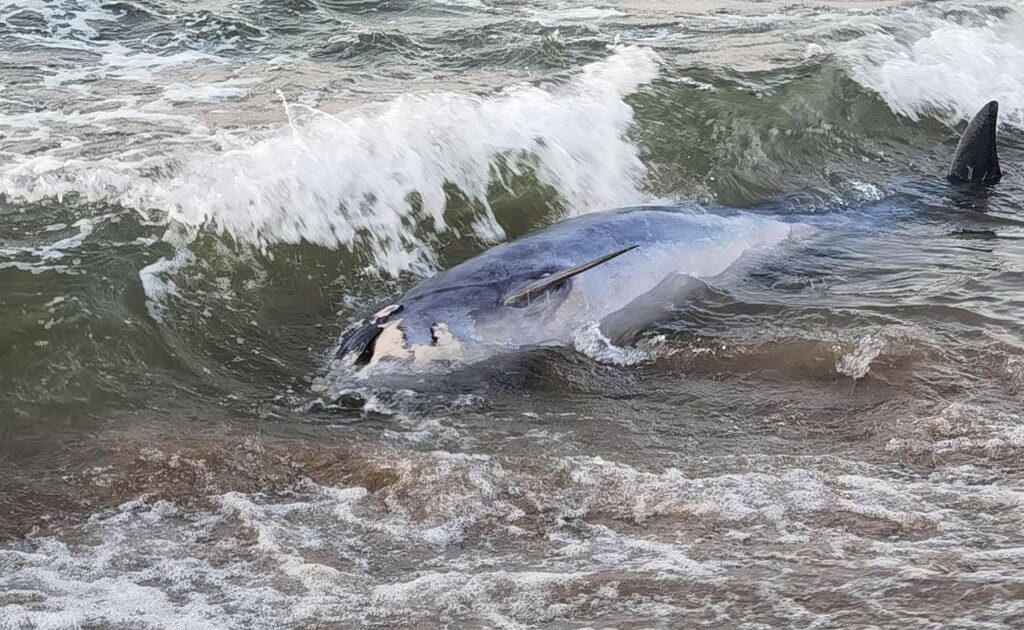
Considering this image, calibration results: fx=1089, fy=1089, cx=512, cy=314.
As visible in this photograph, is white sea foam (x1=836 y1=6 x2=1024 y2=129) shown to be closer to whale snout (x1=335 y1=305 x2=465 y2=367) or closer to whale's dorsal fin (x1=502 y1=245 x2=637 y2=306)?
whale's dorsal fin (x1=502 y1=245 x2=637 y2=306)

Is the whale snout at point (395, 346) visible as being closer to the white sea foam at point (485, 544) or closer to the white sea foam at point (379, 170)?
the white sea foam at point (485, 544)

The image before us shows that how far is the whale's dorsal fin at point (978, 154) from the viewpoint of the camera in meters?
7.66

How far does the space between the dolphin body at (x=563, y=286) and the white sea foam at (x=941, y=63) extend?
4.36 metres

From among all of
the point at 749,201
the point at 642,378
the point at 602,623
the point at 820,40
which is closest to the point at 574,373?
the point at 642,378

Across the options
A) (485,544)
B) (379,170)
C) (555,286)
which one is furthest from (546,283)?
(379,170)

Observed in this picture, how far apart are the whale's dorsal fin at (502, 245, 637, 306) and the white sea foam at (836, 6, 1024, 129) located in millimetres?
5658

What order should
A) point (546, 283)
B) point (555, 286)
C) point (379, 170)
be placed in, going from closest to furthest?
point (546, 283), point (555, 286), point (379, 170)

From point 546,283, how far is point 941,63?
7332mm

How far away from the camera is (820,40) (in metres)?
11.0

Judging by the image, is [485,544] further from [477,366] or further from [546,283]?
[546,283]

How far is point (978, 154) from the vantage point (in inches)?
305

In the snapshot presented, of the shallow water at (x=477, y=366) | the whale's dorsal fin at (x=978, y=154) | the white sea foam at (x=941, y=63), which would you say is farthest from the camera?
the white sea foam at (x=941, y=63)

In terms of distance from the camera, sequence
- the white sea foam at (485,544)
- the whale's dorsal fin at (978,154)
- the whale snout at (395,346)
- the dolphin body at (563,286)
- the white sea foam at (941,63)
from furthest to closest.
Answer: the white sea foam at (941,63), the whale's dorsal fin at (978,154), the dolphin body at (563,286), the whale snout at (395,346), the white sea foam at (485,544)

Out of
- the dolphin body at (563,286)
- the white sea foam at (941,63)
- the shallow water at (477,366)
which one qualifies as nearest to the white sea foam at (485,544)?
the shallow water at (477,366)
